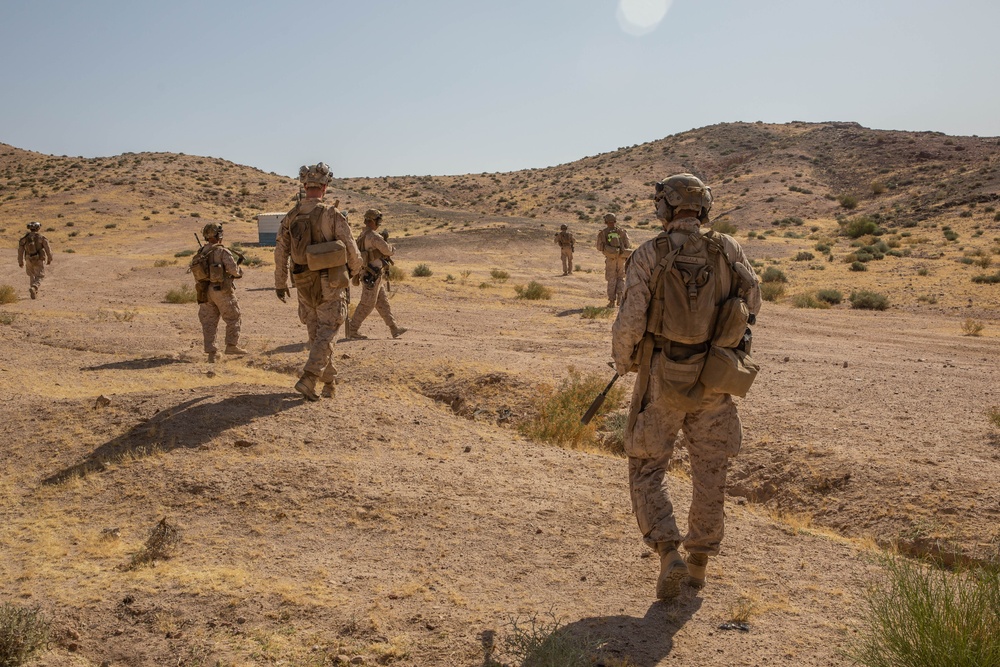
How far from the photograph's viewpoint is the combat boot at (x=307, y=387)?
7289 millimetres

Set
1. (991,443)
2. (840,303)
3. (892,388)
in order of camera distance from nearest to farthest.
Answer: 1. (991,443)
2. (892,388)
3. (840,303)

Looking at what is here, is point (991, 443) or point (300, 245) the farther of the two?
point (300, 245)

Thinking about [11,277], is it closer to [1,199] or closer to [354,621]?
[354,621]

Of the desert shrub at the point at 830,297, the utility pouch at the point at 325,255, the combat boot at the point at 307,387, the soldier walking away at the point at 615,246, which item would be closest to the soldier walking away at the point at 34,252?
the soldier walking away at the point at 615,246

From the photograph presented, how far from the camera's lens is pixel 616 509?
536 centimetres

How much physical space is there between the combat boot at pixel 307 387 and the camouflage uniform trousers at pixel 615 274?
987cm

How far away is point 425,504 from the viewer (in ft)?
17.5

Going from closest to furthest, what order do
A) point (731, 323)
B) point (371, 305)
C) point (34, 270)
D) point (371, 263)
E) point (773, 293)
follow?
point (731, 323) < point (371, 263) < point (371, 305) < point (34, 270) < point (773, 293)

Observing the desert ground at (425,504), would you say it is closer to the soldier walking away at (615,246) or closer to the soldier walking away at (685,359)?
the soldier walking away at (685,359)

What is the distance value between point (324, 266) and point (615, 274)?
1022cm

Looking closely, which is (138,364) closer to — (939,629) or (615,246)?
(939,629)

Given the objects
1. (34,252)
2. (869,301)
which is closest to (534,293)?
(869,301)

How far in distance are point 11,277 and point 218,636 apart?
23347 mm

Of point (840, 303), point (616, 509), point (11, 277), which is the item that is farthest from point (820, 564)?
point (11, 277)
